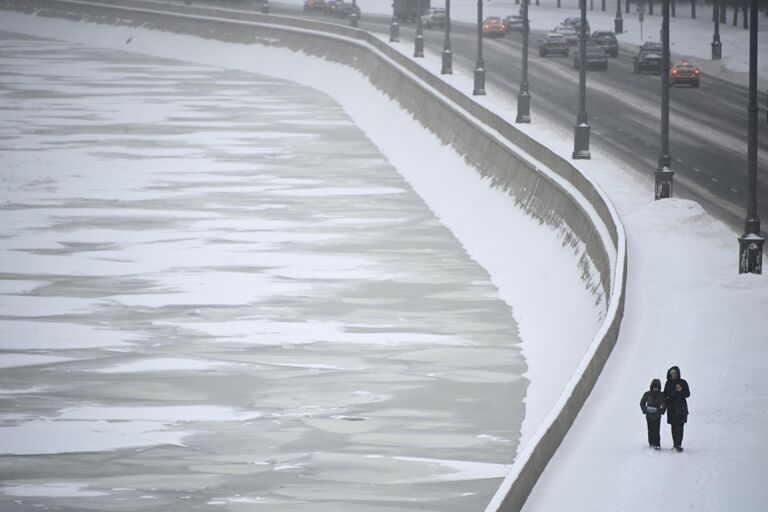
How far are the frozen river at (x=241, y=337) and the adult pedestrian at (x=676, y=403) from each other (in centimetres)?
463

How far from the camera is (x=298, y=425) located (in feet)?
101

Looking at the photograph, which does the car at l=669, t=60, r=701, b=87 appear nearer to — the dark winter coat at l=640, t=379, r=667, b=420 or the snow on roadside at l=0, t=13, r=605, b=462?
the snow on roadside at l=0, t=13, r=605, b=462

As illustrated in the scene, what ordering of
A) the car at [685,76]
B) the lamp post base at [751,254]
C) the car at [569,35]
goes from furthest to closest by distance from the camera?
the car at [569,35] < the car at [685,76] < the lamp post base at [751,254]

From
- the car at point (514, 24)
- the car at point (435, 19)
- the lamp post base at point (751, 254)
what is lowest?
the car at point (514, 24)

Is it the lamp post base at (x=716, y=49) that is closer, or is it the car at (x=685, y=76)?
the car at (x=685, y=76)

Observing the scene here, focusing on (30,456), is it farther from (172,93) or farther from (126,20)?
(126,20)

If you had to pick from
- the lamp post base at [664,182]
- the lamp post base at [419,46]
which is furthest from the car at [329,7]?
the lamp post base at [664,182]

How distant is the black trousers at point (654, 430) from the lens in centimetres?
2194

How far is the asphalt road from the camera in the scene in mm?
46906

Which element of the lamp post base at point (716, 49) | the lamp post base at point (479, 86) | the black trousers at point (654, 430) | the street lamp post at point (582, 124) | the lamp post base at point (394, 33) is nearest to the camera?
the black trousers at point (654, 430)

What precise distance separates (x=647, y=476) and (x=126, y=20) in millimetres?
102763

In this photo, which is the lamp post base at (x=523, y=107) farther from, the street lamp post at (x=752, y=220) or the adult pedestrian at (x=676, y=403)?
the adult pedestrian at (x=676, y=403)

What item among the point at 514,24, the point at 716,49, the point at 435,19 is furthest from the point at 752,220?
the point at 514,24

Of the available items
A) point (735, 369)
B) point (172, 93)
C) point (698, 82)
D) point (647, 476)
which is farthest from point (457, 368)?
point (172, 93)
